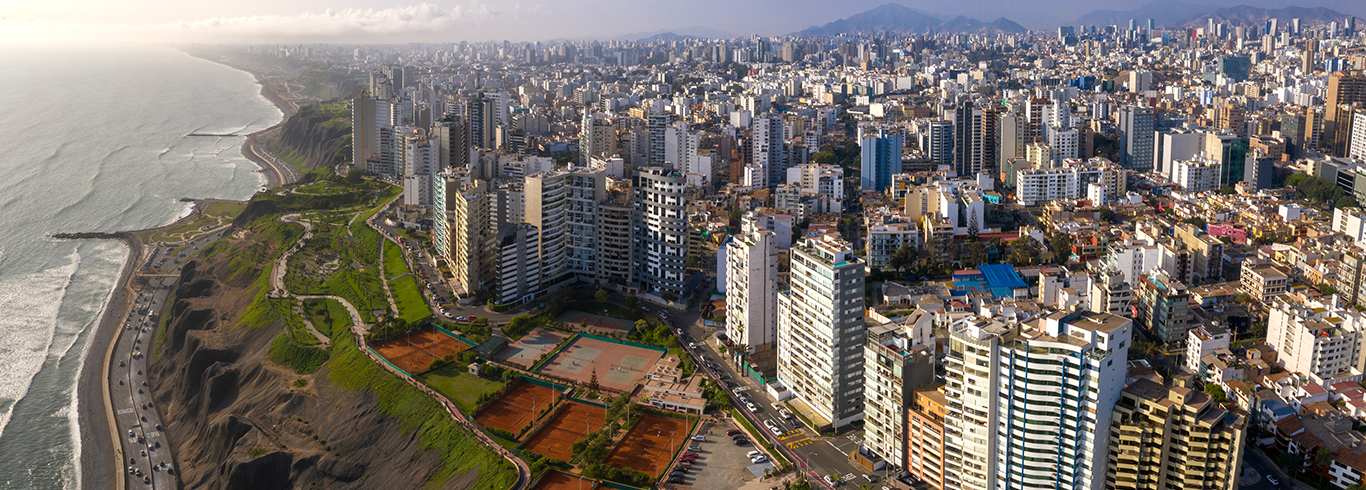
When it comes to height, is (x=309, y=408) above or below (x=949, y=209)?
below

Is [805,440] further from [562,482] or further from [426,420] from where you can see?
[426,420]

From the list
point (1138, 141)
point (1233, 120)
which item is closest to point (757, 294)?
point (1138, 141)

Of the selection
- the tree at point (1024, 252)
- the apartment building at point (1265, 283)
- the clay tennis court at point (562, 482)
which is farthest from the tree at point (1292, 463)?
the tree at point (1024, 252)

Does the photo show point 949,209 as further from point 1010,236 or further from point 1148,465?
point 1148,465

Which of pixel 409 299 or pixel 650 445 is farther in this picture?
pixel 409 299

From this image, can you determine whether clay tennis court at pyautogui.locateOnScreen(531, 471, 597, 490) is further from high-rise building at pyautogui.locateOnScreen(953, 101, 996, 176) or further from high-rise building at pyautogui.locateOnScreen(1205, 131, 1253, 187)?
high-rise building at pyautogui.locateOnScreen(1205, 131, 1253, 187)

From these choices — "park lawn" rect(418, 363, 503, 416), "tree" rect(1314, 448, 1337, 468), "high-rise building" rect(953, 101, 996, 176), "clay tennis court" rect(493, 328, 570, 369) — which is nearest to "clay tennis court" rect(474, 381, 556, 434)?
"park lawn" rect(418, 363, 503, 416)

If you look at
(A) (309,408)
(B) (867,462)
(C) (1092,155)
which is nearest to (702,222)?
(A) (309,408)
